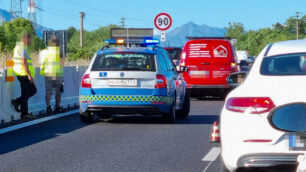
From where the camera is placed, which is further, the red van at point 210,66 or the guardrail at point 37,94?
the red van at point 210,66

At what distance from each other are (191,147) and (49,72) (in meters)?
7.77

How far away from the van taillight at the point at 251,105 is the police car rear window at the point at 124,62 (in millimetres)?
7730

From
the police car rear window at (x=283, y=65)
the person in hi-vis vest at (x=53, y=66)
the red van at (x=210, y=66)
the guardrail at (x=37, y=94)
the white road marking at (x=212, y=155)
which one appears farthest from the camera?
the red van at (x=210, y=66)

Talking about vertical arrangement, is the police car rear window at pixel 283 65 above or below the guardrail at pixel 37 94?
above

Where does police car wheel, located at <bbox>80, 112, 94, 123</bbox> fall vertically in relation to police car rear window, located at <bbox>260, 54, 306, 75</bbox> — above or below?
below

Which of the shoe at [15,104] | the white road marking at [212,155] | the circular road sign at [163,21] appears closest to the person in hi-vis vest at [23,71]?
the shoe at [15,104]

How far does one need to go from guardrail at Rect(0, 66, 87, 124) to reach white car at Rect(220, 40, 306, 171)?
894 centimetres

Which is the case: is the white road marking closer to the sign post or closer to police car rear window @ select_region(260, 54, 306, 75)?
police car rear window @ select_region(260, 54, 306, 75)

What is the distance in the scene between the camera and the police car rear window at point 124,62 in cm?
1448

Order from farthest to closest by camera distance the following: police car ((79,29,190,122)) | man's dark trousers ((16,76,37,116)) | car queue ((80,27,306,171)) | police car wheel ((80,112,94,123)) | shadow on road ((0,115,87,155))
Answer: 1. man's dark trousers ((16,76,37,116))
2. police car wheel ((80,112,94,123))
3. police car ((79,29,190,122))
4. shadow on road ((0,115,87,155))
5. car queue ((80,27,306,171))

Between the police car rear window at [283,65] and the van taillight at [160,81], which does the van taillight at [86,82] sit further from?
the police car rear window at [283,65]

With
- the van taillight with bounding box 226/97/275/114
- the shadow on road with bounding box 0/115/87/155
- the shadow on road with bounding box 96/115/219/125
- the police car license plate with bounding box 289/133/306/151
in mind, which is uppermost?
the van taillight with bounding box 226/97/275/114

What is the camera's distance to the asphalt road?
904cm

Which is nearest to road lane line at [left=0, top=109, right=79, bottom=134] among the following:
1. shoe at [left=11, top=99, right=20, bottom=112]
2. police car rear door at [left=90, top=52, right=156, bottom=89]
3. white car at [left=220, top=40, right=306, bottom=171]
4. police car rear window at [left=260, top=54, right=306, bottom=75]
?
shoe at [left=11, top=99, right=20, bottom=112]
